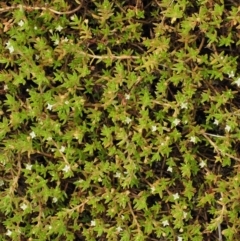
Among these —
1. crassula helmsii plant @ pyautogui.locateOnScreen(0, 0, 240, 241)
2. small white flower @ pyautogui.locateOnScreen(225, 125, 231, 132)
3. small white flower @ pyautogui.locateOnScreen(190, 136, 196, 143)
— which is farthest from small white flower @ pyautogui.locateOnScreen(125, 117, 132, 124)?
small white flower @ pyautogui.locateOnScreen(225, 125, 231, 132)

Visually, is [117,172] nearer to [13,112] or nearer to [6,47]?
[13,112]

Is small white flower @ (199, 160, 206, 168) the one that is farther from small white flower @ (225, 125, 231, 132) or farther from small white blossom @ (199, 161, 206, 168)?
small white flower @ (225, 125, 231, 132)

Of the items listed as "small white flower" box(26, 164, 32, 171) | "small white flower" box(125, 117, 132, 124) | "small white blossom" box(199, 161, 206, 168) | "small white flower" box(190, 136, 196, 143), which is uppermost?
"small white flower" box(125, 117, 132, 124)

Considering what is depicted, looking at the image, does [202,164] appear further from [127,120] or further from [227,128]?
[127,120]

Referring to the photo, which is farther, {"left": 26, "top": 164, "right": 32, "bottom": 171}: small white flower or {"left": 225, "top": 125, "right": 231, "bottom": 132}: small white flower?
{"left": 26, "top": 164, "right": 32, "bottom": 171}: small white flower

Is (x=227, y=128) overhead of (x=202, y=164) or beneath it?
overhead

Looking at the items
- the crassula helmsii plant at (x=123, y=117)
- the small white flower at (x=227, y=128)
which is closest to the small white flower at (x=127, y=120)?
the crassula helmsii plant at (x=123, y=117)

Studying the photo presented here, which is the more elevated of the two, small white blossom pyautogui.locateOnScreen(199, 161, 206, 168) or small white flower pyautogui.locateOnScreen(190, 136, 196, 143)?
small white flower pyautogui.locateOnScreen(190, 136, 196, 143)

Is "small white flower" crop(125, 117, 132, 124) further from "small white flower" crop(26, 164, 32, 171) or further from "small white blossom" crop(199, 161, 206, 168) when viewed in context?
"small white flower" crop(26, 164, 32, 171)

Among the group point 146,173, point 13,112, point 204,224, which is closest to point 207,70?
point 146,173

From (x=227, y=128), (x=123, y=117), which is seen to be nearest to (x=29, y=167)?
(x=123, y=117)
